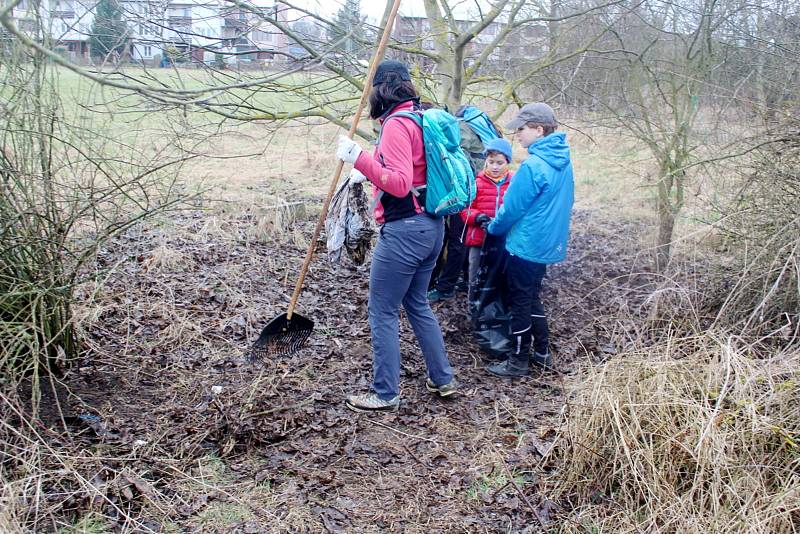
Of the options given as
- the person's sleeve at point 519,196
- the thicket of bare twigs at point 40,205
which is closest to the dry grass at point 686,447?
the person's sleeve at point 519,196

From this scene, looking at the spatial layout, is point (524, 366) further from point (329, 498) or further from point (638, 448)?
point (329, 498)

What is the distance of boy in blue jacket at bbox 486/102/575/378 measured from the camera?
182 inches

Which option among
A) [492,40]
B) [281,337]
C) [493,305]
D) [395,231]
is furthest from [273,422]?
[492,40]

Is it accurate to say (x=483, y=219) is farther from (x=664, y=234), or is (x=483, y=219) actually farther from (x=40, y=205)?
(x=40, y=205)

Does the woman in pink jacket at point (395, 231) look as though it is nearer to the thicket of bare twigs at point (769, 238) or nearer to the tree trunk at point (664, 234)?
the thicket of bare twigs at point (769, 238)

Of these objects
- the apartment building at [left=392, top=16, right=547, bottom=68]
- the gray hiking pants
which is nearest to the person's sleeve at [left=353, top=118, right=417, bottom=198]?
the gray hiking pants

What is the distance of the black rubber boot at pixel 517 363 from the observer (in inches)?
196

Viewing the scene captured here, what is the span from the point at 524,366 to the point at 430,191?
1727 millimetres

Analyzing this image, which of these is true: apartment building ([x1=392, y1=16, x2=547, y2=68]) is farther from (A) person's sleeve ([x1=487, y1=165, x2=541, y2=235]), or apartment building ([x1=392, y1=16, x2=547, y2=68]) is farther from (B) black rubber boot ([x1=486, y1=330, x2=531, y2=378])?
(B) black rubber boot ([x1=486, y1=330, x2=531, y2=378])

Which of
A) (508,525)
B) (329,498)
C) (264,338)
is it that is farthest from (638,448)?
(264,338)

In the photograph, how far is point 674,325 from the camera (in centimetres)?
518

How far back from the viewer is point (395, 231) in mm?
3938

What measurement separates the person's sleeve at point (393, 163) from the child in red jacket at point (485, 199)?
1679mm

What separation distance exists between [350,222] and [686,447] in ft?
7.50
